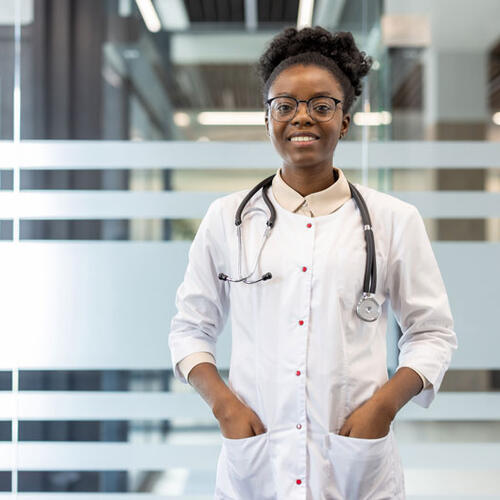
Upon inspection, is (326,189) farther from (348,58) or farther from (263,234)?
(348,58)

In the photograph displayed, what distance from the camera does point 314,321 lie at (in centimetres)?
130

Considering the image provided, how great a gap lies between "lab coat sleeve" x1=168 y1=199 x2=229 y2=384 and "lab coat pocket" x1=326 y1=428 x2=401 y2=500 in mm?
348

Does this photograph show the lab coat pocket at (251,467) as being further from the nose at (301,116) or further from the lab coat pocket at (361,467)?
the nose at (301,116)

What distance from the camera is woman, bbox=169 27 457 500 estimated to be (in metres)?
1.29

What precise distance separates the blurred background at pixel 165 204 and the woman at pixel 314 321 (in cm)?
68

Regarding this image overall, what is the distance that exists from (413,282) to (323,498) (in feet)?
1.54

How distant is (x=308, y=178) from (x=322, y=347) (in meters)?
0.36

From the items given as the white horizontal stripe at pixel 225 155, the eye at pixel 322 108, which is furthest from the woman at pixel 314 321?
the white horizontal stripe at pixel 225 155

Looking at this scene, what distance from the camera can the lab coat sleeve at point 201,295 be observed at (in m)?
1.41

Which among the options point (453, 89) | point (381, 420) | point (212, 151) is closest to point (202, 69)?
point (212, 151)

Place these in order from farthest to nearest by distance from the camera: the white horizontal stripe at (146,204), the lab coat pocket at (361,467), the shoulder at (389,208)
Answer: the white horizontal stripe at (146,204)
the shoulder at (389,208)
the lab coat pocket at (361,467)

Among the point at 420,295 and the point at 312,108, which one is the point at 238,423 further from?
the point at 312,108

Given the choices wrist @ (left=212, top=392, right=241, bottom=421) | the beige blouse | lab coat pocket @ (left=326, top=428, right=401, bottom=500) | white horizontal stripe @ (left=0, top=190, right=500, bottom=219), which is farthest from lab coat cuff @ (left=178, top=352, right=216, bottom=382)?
white horizontal stripe @ (left=0, top=190, right=500, bottom=219)

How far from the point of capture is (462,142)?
2.09 metres
